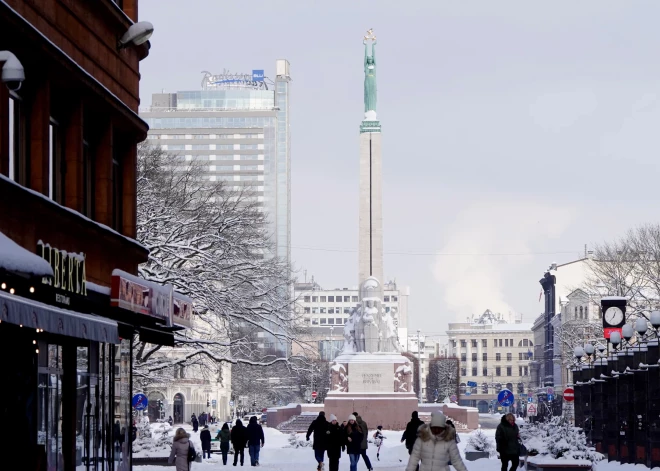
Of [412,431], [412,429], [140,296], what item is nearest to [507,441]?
[412,429]

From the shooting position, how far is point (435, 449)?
17.8m

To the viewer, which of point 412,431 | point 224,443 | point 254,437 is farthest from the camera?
point 224,443

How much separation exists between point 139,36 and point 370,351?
2264 inches

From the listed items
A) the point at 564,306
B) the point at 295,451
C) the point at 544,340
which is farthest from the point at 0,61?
the point at 544,340

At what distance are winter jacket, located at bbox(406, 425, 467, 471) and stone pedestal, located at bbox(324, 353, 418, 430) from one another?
6126 centimetres

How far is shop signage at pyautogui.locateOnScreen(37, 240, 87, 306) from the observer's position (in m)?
20.9

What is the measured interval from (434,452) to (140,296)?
31.2ft

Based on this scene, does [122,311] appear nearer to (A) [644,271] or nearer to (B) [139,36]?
(B) [139,36]

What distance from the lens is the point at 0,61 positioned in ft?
55.4

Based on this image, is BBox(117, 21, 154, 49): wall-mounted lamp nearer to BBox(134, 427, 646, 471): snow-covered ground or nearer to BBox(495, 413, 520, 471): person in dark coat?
BBox(495, 413, 520, 471): person in dark coat

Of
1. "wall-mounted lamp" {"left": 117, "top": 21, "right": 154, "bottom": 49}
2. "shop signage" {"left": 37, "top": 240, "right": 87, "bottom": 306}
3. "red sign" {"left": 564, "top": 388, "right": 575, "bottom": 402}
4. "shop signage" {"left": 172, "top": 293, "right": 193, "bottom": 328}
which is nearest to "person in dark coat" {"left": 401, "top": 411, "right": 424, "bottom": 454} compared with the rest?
"shop signage" {"left": 172, "top": 293, "right": 193, "bottom": 328}

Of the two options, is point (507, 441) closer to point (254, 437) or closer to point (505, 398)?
point (505, 398)

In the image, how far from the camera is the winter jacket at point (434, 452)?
1780 centimetres

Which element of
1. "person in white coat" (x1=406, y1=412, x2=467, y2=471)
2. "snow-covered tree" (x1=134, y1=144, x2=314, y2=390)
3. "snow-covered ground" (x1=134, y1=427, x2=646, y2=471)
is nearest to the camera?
"person in white coat" (x1=406, y1=412, x2=467, y2=471)
